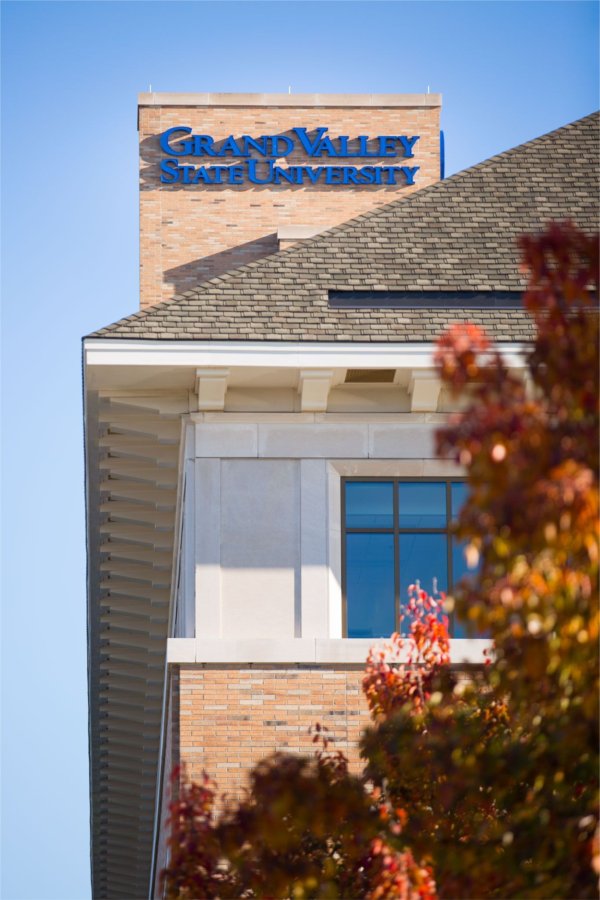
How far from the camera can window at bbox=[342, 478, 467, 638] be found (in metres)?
16.6

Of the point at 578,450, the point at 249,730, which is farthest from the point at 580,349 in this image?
the point at 249,730

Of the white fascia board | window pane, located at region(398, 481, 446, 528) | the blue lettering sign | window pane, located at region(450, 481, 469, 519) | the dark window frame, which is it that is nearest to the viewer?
the white fascia board

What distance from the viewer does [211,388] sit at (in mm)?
16750

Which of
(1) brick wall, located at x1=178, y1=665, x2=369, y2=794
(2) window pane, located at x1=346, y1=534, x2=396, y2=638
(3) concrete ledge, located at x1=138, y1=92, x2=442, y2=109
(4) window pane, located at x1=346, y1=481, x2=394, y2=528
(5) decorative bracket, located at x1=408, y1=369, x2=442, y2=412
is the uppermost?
(3) concrete ledge, located at x1=138, y1=92, x2=442, y2=109

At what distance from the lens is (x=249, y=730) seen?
1566 cm

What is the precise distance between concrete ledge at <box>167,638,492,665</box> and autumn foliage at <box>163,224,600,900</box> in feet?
12.5

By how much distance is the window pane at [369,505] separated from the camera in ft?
55.3

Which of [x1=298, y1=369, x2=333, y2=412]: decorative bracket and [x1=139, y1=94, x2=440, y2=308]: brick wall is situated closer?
[x1=298, y1=369, x2=333, y2=412]: decorative bracket

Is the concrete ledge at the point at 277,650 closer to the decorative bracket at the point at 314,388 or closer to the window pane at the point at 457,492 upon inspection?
the window pane at the point at 457,492

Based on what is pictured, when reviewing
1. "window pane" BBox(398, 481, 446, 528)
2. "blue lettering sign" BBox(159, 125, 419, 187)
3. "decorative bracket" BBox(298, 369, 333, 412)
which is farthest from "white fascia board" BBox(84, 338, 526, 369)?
"blue lettering sign" BBox(159, 125, 419, 187)

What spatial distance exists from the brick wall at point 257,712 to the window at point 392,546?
1.03 m

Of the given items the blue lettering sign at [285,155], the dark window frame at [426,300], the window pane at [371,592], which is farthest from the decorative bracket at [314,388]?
the blue lettering sign at [285,155]

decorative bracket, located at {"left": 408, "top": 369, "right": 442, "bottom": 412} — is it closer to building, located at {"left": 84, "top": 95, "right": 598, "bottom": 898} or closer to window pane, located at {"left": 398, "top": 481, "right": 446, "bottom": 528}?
building, located at {"left": 84, "top": 95, "right": 598, "bottom": 898}

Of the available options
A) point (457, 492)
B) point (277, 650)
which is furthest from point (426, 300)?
point (277, 650)
